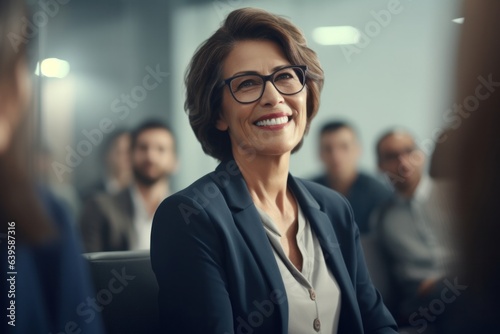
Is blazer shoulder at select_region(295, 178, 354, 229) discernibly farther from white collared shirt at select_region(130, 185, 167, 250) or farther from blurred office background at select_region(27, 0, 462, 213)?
white collared shirt at select_region(130, 185, 167, 250)

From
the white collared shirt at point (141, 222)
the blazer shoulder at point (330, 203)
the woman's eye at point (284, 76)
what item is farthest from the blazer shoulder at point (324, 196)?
the white collared shirt at point (141, 222)

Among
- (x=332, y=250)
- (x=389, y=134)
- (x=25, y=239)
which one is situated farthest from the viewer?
(x=389, y=134)

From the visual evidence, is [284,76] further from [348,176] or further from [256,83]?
[348,176]

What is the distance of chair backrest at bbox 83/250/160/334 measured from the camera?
4.01 ft

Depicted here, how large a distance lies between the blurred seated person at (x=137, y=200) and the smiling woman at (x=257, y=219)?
0.12 m

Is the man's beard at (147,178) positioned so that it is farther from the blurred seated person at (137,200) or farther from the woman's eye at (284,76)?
the woman's eye at (284,76)

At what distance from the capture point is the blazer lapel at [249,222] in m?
1.17

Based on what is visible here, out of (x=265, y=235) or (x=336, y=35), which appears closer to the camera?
(x=265, y=235)

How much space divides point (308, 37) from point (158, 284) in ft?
1.87

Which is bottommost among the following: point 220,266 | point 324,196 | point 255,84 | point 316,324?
point 316,324

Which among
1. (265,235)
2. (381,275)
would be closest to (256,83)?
(265,235)

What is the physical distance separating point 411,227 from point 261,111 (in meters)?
0.46

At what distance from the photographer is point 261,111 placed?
124 cm

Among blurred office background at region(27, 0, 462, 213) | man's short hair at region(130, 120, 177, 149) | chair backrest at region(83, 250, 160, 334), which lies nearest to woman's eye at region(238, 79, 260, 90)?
blurred office background at region(27, 0, 462, 213)
